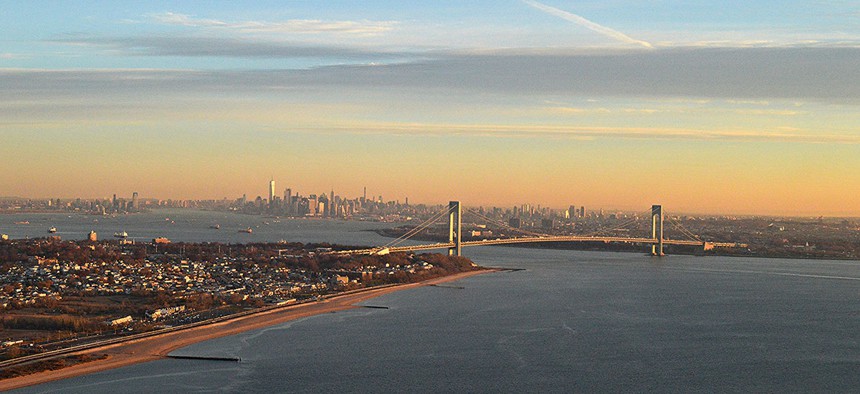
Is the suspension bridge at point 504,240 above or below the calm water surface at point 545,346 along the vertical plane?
above

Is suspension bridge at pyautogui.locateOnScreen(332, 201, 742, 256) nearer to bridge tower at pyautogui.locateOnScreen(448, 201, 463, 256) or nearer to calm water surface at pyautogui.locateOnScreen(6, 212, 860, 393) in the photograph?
bridge tower at pyautogui.locateOnScreen(448, 201, 463, 256)

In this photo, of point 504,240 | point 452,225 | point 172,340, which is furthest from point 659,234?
point 172,340

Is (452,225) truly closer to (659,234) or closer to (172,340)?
(659,234)

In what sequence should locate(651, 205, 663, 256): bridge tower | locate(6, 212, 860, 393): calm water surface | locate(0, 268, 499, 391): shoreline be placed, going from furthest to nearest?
locate(651, 205, 663, 256): bridge tower, locate(6, 212, 860, 393): calm water surface, locate(0, 268, 499, 391): shoreline

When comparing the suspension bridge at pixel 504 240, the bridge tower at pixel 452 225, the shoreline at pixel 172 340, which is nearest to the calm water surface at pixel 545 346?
the shoreline at pixel 172 340

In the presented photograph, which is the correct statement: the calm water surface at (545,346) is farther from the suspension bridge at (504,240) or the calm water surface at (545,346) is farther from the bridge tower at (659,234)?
the bridge tower at (659,234)

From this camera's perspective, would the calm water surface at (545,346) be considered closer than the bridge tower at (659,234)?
Yes

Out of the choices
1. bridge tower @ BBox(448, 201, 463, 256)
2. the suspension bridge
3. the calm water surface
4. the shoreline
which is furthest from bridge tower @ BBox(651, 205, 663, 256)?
the shoreline
